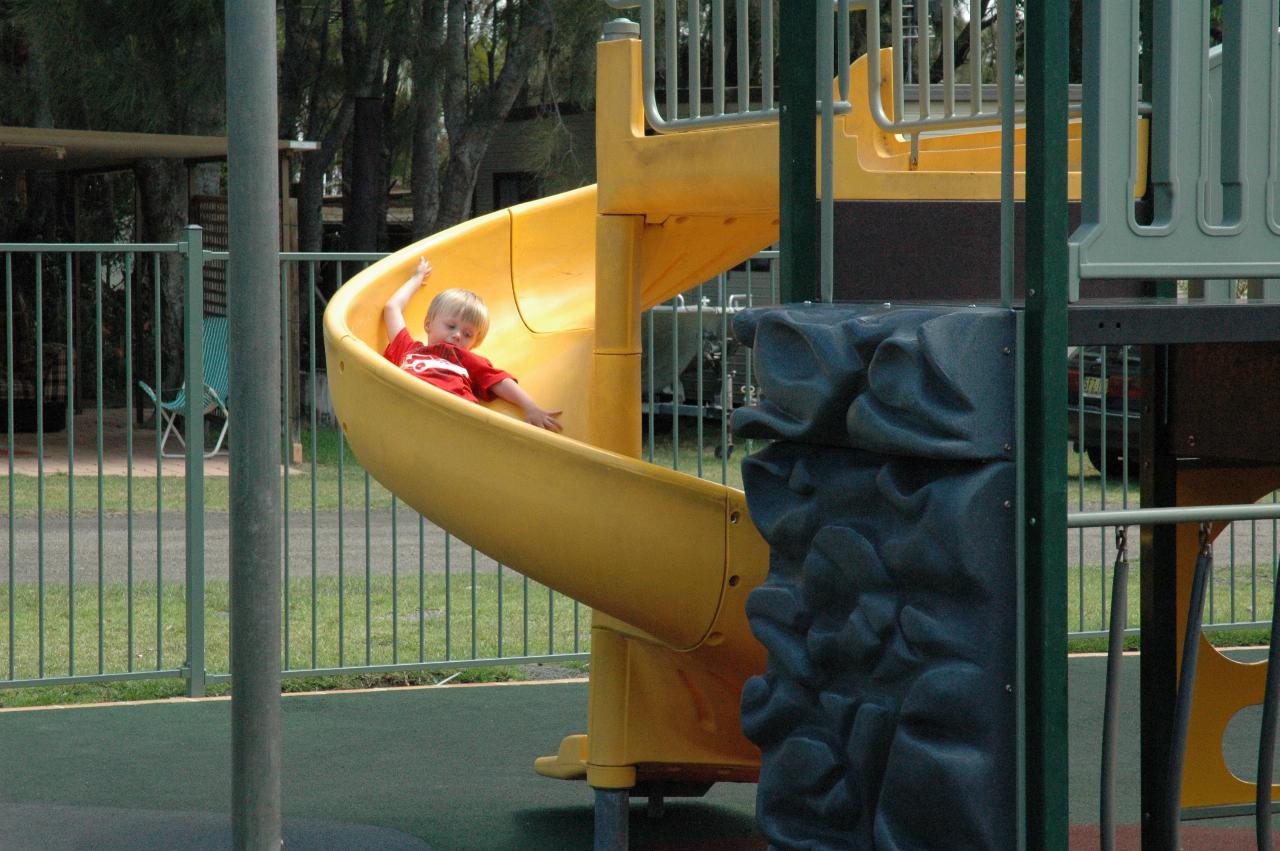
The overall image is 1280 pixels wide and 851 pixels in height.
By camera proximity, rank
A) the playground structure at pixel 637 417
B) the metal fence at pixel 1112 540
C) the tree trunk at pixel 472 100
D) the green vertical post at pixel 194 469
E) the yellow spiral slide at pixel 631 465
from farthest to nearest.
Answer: the tree trunk at pixel 472 100
the metal fence at pixel 1112 540
the green vertical post at pixel 194 469
the yellow spiral slide at pixel 631 465
the playground structure at pixel 637 417

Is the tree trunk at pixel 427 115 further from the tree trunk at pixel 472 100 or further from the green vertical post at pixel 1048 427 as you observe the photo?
the green vertical post at pixel 1048 427

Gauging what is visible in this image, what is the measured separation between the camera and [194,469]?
22.9 ft

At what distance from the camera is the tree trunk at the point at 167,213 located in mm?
17891

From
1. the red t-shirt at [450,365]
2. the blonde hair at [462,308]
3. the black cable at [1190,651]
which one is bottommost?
the black cable at [1190,651]

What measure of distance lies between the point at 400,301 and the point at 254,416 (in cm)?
194

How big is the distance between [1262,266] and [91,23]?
14.0 meters

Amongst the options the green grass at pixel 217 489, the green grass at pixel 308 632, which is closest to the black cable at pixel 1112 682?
the green grass at pixel 308 632

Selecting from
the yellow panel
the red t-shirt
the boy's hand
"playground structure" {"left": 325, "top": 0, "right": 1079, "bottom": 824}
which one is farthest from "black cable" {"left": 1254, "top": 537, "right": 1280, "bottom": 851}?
the yellow panel

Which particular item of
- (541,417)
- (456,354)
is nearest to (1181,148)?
(541,417)

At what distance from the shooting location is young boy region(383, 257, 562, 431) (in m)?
5.27

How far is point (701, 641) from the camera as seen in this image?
4527 millimetres

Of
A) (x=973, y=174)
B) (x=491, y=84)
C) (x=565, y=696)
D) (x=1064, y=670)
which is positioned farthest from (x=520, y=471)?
(x=491, y=84)

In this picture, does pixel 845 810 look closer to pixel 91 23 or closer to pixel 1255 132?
pixel 1255 132

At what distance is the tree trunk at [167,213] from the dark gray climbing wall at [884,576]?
1512 cm
